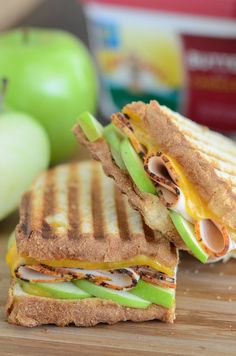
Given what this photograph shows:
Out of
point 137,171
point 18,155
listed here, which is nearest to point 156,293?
point 137,171

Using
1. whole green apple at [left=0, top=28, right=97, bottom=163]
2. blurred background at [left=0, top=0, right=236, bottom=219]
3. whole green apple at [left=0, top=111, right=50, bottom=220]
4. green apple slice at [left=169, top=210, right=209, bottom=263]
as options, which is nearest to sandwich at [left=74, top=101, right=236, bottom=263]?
green apple slice at [left=169, top=210, right=209, bottom=263]

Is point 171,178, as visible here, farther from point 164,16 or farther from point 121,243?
point 164,16

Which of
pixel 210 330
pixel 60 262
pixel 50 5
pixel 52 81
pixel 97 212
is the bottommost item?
pixel 210 330

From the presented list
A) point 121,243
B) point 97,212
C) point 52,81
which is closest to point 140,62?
point 52,81

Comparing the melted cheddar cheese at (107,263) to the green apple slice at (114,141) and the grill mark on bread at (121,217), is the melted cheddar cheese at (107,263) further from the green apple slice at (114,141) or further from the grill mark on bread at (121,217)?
the green apple slice at (114,141)

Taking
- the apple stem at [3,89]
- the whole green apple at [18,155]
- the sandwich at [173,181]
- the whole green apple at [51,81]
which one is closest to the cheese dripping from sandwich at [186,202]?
the sandwich at [173,181]
